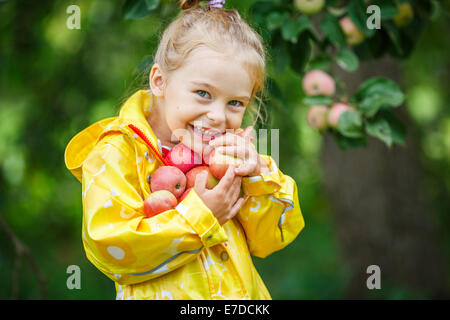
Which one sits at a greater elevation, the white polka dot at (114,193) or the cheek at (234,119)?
the cheek at (234,119)

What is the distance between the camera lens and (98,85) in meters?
3.49

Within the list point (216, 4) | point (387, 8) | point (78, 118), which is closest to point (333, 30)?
point (387, 8)

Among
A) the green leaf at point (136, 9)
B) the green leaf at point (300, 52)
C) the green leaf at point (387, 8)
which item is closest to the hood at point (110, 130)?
the green leaf at point (136, 9)

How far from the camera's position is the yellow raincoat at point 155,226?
1092 mm

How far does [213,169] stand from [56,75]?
2591 millimetres

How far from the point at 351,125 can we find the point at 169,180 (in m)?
0.79

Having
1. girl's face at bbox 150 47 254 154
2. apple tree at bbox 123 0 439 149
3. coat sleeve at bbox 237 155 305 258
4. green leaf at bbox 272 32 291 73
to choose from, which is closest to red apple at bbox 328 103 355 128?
apple tree at bbox 123 0 439 149

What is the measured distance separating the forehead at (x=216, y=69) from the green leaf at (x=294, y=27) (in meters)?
0.53

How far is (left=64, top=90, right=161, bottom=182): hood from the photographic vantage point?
125 cm

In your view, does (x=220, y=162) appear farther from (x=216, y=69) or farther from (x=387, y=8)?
(x=387, y=8)

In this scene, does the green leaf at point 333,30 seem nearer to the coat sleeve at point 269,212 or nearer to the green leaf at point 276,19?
the green leaf at point 276,19

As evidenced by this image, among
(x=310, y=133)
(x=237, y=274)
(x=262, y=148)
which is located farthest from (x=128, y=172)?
(x=310, y=133)

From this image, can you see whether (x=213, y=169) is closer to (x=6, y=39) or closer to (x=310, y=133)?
(x=6, y=39)

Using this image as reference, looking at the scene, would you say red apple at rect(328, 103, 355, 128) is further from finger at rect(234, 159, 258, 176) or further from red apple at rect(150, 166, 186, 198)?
red apple at rect(150, 166, 186, 198)
